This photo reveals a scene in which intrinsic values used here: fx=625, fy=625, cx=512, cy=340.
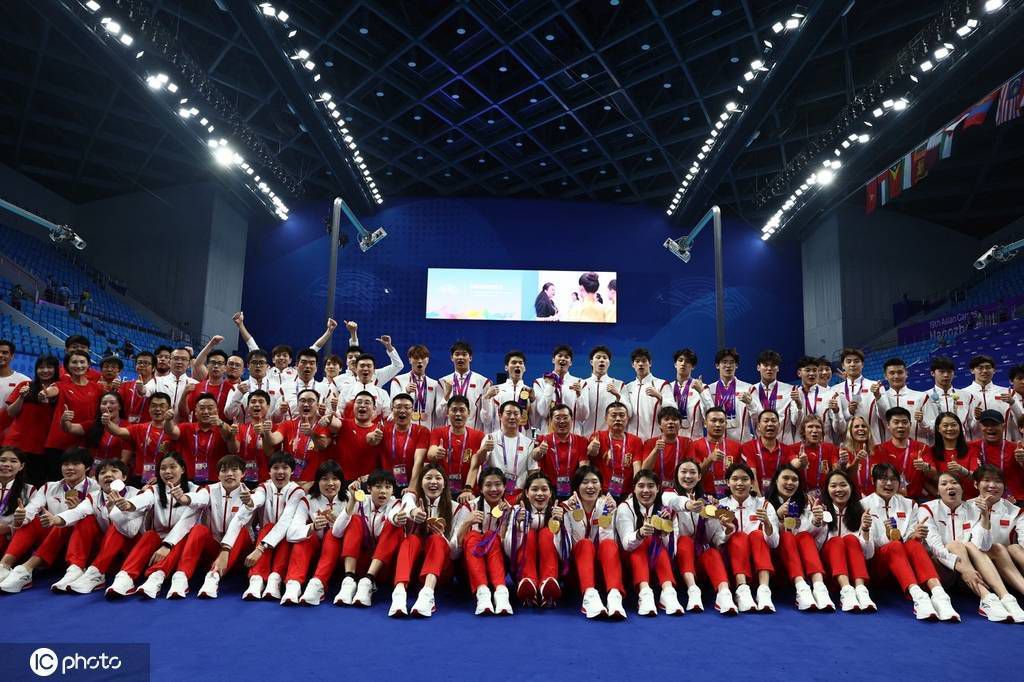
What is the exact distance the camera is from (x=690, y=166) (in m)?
16.7

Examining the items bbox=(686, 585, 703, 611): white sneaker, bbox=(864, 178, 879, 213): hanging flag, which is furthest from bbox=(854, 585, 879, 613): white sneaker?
bbox=(864, 178, 879, 213): hanging flag

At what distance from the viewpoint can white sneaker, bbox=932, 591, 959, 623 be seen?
4593 millimetres

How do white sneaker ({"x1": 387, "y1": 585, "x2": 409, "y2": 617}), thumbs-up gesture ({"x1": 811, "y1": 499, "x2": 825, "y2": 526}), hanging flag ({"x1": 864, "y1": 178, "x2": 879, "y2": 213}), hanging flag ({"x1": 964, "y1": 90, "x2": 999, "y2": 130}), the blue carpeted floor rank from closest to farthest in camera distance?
the blue carpeted floor, white sneaker ({"x1": 387, "y1": 585, "x2": 409, "y2": 617}), thumbs-up gesture ({"x1": 811, "y1": 499, "x2": 825, "y2": 526}), hanging flag ({"x1": 964, "y1": 90, "x2": 999, "y2": 130}), hanging flag ({"x1": 864, "y1": 178, "x2": 879, "y2": 213})

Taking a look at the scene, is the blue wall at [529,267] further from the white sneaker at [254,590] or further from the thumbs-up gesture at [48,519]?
the white sneaker at [254,590]

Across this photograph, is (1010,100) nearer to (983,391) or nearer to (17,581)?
(983,391)

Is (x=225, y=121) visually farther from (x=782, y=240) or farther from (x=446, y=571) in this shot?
(x=782, y=240)

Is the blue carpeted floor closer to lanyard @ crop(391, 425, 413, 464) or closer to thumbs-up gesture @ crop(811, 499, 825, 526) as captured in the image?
thumbs-up gesture @ crop(811, 499, 825, 526)

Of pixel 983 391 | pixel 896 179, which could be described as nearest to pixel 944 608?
pixel 983 391

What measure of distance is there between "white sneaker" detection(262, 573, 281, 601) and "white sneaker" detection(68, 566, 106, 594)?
136cm

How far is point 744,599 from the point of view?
4809 millimetres

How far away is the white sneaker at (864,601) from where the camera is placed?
188 inches

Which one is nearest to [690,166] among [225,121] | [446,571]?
[225,121]

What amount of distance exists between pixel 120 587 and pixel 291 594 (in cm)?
129

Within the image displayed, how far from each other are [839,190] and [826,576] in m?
14.7
